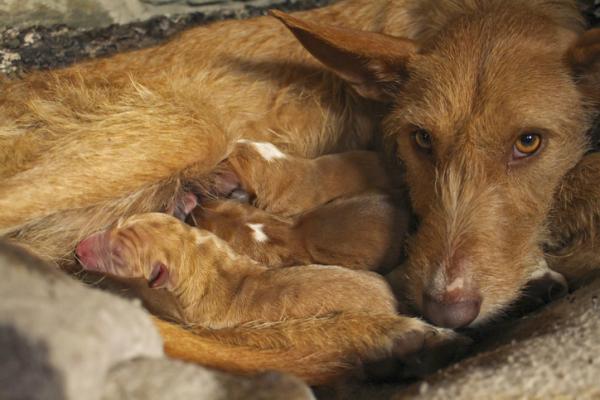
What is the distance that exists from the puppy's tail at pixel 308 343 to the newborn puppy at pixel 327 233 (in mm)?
254

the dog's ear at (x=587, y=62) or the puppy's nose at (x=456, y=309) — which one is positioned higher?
the dog's ear at (x=587, y=62)

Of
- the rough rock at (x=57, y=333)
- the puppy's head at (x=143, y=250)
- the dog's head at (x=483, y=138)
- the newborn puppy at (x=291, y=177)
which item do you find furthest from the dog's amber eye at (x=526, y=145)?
the rough rock at (x=57, y=333)

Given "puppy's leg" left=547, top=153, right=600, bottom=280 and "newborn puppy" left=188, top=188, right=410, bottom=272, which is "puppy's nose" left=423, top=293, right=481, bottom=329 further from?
"puppy's leg" left=547, top=153, right=600, bottom=280

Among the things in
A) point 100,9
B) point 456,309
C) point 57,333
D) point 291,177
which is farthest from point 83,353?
point 100,9

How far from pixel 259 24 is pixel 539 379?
2023 millimetres

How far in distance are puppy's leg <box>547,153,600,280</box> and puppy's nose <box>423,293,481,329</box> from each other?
0.53 metres

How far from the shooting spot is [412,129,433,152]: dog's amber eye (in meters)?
2.44

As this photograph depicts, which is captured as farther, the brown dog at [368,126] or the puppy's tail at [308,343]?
the brown dog at [368,126]

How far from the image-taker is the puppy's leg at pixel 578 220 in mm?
2471

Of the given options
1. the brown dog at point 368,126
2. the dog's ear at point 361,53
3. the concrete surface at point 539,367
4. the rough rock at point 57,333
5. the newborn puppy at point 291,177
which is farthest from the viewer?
the newborn puppy at point 291,177

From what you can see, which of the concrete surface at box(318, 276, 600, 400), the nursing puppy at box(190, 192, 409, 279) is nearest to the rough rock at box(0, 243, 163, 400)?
A: the concrete surface at box(318, 276, 600, 400)

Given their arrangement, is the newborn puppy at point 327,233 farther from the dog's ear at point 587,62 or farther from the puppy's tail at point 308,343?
the dog's ear at point 587,62

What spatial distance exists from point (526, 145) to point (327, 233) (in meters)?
0.74

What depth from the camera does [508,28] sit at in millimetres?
2424
